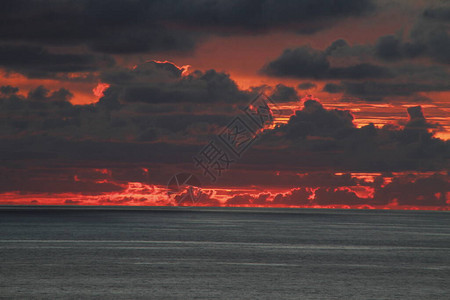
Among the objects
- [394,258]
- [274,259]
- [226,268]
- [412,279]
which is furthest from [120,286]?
[394,258]

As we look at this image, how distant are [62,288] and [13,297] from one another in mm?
2884

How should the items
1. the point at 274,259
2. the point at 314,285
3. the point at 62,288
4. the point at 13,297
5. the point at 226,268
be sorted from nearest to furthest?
1. the point at 13,297
2. the point at 62,288
3. the point at 314,285
4. the point at 226,268
5. the point at 274,259

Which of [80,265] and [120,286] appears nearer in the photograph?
[120,286]

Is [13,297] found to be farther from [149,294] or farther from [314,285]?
[314,285]

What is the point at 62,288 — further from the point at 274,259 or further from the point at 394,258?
the point at 394,258

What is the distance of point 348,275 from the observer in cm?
3144

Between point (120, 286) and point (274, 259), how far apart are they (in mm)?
17328

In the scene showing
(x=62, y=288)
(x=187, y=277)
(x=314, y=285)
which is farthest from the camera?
(x=187, y=277)

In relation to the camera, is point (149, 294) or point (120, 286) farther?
point (120, 286)

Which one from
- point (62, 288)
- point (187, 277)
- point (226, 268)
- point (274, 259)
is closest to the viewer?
point (62, 288)

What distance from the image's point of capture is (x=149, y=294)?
23.9m

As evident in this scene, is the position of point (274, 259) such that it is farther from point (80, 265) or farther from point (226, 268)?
point (80, 265)

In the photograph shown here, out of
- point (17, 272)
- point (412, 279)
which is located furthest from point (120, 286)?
point (412, 279)

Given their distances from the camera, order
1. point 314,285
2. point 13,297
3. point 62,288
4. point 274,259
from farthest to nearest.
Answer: point 274,259, point 314,285, point 62,288, point 13,297
